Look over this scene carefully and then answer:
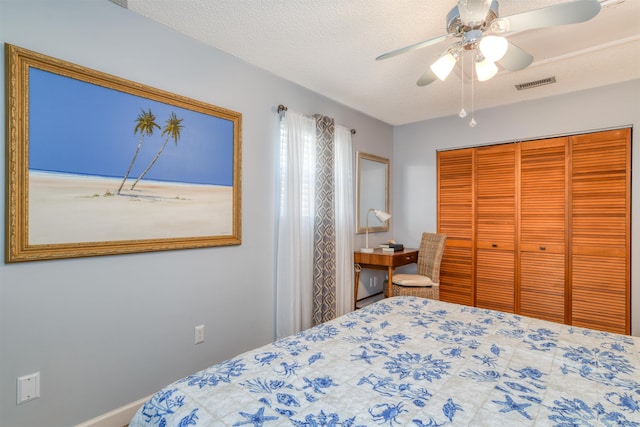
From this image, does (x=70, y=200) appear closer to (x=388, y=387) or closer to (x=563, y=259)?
(x=388, y=387)

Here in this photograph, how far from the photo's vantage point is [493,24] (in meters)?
1.54

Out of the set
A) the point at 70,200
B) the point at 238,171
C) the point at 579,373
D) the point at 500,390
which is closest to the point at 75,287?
the point at 70,200

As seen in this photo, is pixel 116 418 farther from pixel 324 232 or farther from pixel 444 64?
pixel 444 64

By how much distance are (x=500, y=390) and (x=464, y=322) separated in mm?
748

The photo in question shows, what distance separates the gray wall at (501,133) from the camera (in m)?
2.94

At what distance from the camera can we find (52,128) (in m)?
1.66

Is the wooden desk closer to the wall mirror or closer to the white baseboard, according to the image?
the wall mirror

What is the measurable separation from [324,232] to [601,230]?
2.62 metres

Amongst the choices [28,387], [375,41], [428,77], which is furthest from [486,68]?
[28,387]

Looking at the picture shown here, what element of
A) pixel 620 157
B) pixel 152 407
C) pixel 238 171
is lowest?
pixel 152 407

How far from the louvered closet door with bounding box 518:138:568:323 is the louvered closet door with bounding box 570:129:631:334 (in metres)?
0.10

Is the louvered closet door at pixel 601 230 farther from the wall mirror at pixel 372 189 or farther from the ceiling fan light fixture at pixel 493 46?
the ceiling fan light fixture at pixel 493 46

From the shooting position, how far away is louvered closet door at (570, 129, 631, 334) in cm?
296

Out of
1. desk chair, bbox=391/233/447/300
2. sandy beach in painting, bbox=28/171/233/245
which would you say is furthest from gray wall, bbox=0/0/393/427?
desk chair, bbox=391/233/447/300
